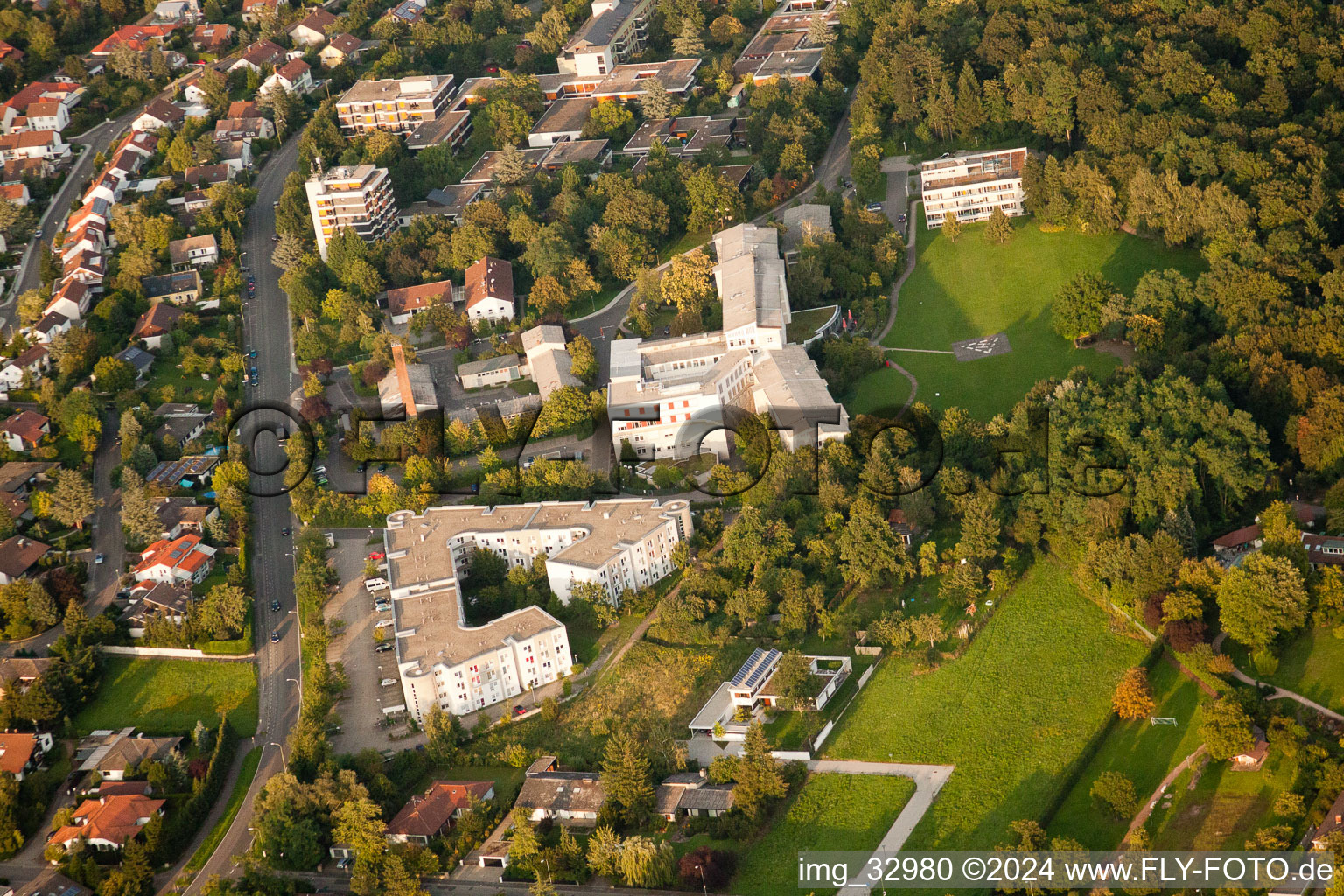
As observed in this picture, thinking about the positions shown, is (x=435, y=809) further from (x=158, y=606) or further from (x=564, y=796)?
(x=158, y=606)

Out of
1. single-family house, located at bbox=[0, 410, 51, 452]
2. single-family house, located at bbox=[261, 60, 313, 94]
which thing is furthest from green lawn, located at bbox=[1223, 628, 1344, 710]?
single-family house, located at bbox=[261, 60, 313, 94]

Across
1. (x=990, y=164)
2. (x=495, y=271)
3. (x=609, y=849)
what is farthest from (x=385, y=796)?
(x=990, y=164)

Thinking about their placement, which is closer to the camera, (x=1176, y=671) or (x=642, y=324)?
(x=1176, y=671)

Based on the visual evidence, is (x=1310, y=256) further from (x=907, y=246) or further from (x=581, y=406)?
(x=581, y=406)

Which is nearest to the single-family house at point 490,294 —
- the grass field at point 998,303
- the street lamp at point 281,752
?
the grass field at point 998,303

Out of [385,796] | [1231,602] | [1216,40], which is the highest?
[1216,40]

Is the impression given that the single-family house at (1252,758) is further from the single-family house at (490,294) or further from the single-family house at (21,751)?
the single-family house at (490,294)

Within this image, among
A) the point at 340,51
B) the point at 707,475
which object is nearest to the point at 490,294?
the point at 707,475
